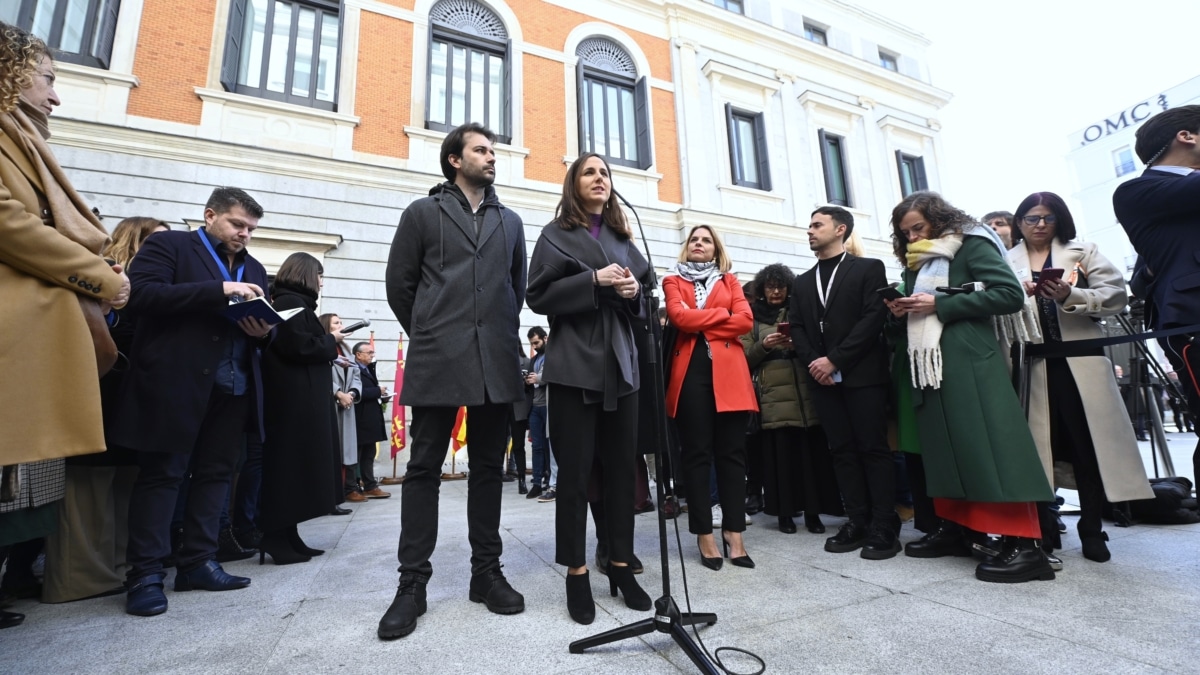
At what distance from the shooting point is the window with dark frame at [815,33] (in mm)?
15352

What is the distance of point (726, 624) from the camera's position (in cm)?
184

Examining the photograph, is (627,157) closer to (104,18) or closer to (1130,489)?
(104,18)

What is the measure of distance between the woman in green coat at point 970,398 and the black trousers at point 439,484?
2.04 m

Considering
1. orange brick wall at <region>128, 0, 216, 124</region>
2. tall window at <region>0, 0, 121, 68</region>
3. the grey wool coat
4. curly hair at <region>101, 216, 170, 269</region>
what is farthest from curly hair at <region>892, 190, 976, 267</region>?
tall window at <region>0, 0, 121, 68</region>

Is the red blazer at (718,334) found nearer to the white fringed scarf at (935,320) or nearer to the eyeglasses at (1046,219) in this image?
the white fringed scarf at (935,320)

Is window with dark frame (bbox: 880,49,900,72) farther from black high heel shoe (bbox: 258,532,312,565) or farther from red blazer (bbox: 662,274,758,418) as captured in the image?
black high heel shoe (bbox: 258,532,312,565)

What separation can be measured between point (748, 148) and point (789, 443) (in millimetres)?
11285

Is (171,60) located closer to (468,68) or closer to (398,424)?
(468,68)

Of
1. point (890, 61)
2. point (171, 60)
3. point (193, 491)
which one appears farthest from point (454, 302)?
point (890, 61)

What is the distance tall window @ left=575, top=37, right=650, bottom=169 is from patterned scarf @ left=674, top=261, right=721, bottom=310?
29.4 feet

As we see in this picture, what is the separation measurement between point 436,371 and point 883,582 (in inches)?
80.3

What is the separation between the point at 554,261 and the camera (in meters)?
2.25

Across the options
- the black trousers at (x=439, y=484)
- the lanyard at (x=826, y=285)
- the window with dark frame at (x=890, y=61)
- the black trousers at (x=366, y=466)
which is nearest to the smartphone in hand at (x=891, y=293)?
the lanyard at (x=826, y=285)

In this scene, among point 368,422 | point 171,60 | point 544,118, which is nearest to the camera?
point 368,422
